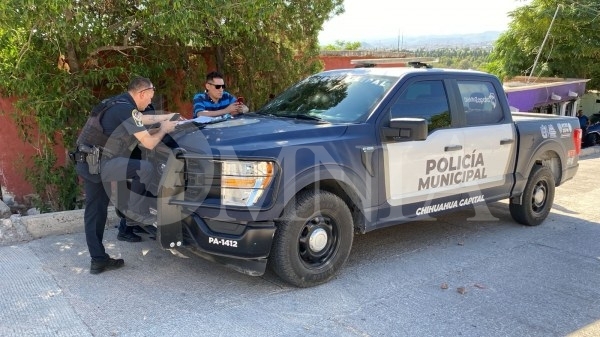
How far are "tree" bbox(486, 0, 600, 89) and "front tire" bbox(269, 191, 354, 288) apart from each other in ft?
45.5

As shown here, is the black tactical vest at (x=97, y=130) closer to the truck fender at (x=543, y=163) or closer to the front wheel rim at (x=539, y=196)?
the truck fender at (x=543, y=163)

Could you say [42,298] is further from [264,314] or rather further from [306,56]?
[306,56]

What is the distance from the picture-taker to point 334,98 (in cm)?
508

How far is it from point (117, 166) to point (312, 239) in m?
1.76

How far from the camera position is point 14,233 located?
17.8ft

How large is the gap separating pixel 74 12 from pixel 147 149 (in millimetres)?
1771

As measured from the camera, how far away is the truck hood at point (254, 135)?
4.04 metres

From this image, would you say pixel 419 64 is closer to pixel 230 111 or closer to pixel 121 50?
pixel 230 111

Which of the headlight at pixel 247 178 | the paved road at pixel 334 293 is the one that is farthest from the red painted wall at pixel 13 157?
Result: the headlight at pixel 247 178

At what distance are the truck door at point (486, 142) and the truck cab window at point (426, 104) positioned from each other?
0.29 m

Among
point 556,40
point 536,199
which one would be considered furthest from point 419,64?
point 556,40

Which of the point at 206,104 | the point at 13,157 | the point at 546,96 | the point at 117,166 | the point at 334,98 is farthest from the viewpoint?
the point at 546,96

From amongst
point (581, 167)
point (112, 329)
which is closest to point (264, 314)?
point (112, 329)

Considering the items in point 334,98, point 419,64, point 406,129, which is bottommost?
point 406,129
